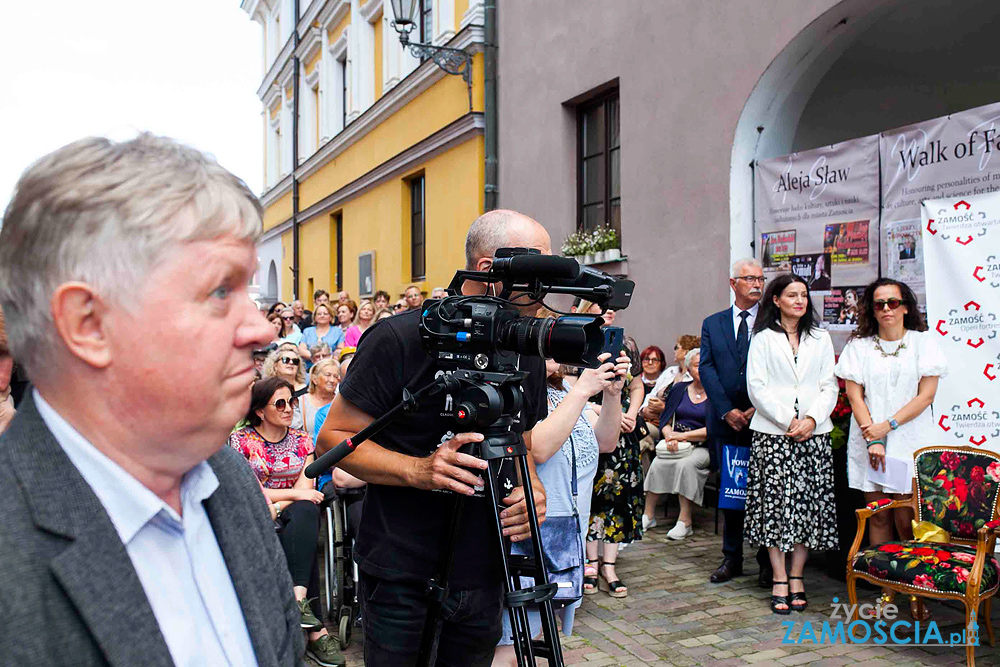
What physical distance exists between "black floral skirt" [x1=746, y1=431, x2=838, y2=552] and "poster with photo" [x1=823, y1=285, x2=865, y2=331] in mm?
1665

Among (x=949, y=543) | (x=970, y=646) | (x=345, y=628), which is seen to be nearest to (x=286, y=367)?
(x=345, y=628)

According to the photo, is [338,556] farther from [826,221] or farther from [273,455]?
[826,221]

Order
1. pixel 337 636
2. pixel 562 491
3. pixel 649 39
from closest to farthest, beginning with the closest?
pixel 562 491, pixel 337 636, pixel 649 39

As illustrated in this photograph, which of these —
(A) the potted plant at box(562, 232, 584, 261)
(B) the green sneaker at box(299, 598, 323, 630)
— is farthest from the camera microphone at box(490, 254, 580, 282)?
(A) the potted plant at box(562, 232, 584, 261)

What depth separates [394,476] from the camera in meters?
2.24

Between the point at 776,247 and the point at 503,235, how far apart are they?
18.2ft

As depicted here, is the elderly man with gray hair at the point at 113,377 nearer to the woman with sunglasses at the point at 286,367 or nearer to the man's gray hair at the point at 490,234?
the man's gray hair at the point at 490,234

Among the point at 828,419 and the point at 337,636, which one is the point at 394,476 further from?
the point at 828,419

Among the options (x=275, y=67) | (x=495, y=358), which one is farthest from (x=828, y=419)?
(x=275, y=67)

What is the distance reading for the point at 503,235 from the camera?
7.79 ft

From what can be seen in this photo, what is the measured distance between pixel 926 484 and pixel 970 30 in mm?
5127

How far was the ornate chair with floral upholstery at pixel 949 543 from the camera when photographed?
14.3 feet

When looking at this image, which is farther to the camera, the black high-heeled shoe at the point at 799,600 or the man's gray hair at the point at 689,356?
the man's gray hair at the point at 689,356

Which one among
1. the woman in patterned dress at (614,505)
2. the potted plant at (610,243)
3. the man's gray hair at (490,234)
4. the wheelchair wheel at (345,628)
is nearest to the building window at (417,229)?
the potted plant at (610,243)
